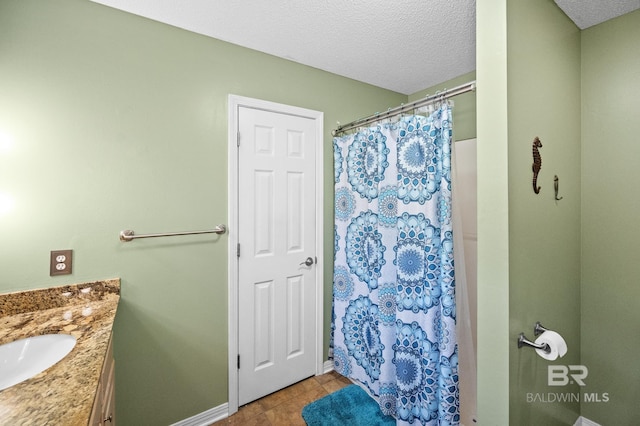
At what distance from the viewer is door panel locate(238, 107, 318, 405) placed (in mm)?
1960

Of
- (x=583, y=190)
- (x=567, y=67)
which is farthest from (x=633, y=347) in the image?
(x=567, y=67)

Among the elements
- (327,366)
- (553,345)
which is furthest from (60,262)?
(553,345)

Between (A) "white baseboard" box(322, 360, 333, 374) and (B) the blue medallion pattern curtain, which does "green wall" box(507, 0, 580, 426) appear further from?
(A) "white baseboard" box(322, 360, 333, 374)

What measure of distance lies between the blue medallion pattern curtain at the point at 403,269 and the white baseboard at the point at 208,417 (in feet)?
3.03

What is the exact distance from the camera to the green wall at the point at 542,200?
4.00ft

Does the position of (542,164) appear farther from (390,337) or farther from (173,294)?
(173,294)

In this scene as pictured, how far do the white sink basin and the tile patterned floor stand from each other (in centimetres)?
117

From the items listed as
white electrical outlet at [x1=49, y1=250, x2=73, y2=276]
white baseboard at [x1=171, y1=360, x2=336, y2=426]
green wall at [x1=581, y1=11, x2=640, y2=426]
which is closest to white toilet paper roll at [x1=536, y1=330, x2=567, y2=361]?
green wall at [x1=581, y1=11, x2=640, y2=426]

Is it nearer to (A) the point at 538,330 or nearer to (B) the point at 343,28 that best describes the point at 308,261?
(A) the point at 538,330

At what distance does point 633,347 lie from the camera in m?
1.61

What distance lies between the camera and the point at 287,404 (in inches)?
78.1

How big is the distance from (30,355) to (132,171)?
932 mm

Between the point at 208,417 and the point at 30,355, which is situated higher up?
the point at 30,355

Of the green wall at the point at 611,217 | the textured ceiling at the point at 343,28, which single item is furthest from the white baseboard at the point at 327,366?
the textured ceiling at the point at 343,28
